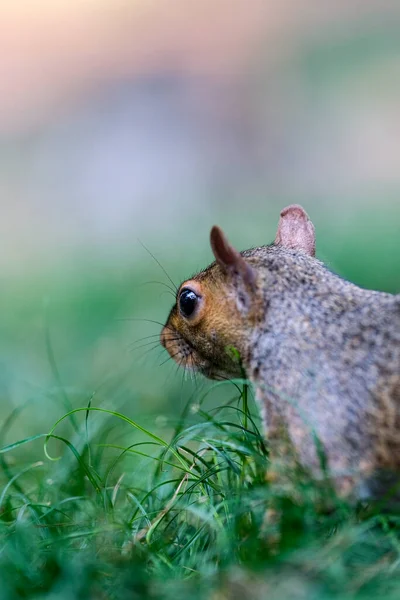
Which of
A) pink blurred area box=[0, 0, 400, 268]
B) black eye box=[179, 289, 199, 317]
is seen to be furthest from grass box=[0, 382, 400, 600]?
pink blurred area box=[0, 0, 400, 268]

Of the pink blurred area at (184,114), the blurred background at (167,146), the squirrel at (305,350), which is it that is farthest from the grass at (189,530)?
the pink blurred area at (184,114)

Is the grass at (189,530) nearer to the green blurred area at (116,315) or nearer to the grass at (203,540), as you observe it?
the grass at (203,540)

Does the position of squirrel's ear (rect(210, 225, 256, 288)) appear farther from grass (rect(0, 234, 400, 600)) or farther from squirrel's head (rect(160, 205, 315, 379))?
grass (rect(0, 234, 400, 600))

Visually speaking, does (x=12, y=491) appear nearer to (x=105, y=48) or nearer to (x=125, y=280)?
(x=125, y=280)

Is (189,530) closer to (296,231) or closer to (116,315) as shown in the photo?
(296,231)

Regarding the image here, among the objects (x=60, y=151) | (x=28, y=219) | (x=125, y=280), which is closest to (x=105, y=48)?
(x=60, y=151)

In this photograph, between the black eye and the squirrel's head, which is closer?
the squirrel's head
